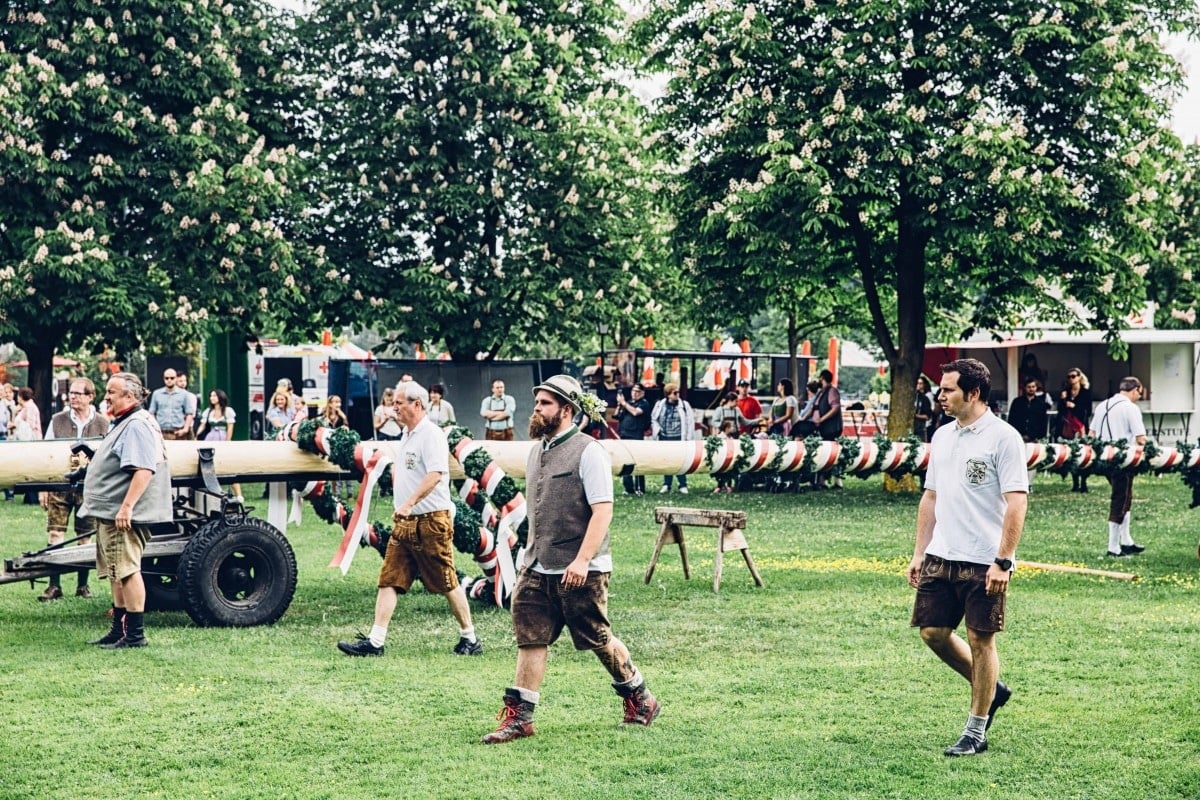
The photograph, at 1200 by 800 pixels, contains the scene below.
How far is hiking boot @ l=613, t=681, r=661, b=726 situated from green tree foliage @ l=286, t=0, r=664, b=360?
64.6 ft

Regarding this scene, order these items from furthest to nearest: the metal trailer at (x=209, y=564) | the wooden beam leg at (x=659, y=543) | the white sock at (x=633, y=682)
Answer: the wooden beam leg at (x=659, y=543) → the metal trailer at (x=209, y=564) → the white sock at (x=633, y=682)

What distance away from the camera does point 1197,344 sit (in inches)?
1336

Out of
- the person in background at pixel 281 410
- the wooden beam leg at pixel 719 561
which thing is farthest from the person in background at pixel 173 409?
the wooden beam leg at pixel 719 561

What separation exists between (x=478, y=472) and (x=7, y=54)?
16483 mm

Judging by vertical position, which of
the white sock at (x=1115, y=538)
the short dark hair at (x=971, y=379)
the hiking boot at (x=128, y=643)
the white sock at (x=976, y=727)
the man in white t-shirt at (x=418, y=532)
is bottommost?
the hiking boot at (x=128, y=643)

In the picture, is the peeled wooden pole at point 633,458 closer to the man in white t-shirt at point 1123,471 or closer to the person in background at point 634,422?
the man in white t-shirt at point 1123,471

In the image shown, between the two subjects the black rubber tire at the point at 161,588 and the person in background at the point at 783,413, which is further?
the person in background at the point at 783,413

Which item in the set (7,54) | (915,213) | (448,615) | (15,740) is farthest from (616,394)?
(15,740)

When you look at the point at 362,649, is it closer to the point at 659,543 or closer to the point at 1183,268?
the point at 659,543

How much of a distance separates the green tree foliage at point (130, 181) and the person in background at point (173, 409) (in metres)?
4.05

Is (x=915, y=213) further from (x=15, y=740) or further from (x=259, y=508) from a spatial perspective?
(x=15, y=740)

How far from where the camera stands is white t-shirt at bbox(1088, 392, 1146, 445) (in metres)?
15.7

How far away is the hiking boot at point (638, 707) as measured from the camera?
25.8 ft

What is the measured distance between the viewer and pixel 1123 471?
1566 cm
